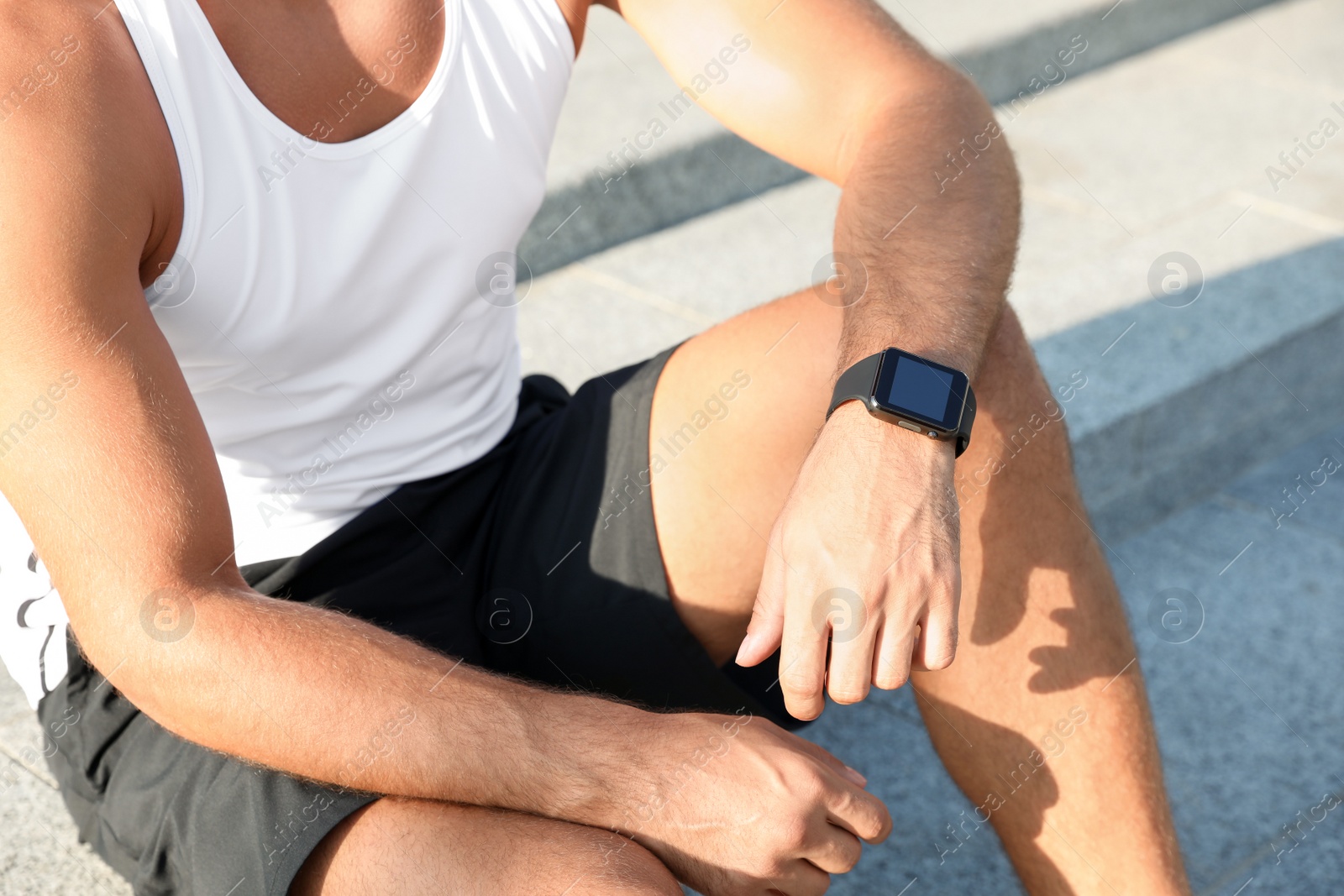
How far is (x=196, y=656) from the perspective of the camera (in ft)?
4.16

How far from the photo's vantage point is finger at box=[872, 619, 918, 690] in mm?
1410

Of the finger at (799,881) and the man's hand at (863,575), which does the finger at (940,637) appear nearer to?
the man's hand at (863,575)

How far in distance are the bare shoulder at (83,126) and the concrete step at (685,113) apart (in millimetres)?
2093

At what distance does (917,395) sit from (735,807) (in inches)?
21.0

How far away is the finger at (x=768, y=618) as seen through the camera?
144cm

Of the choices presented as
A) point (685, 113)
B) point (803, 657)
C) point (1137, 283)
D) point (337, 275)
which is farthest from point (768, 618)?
point (685, 113)

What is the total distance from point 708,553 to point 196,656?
685 mm

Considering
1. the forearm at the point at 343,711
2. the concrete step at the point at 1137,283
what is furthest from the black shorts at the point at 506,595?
the concrete step at the point at 1137,283

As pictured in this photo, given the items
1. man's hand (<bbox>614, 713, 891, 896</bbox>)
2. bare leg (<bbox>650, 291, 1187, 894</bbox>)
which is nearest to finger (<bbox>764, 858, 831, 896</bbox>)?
man's hand (<bbox>614, 713, 891, 896</bbox>)

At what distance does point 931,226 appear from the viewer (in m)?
1.70

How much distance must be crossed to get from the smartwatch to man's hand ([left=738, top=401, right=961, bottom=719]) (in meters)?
0.03

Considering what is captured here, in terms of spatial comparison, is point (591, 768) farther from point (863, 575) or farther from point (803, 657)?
point (863, 575)

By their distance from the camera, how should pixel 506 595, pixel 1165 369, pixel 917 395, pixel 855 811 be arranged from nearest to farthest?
1. pixel 855 811
2. pixel 917 395
3. pixel 506 595
4. pixel 1165 369

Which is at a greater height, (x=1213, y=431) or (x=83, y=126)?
(x=83, y=126)
